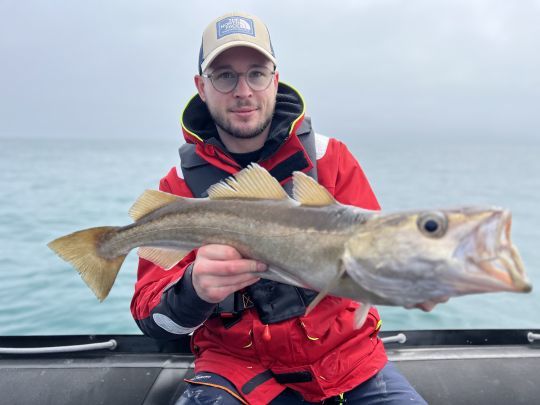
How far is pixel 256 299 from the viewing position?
131 inches

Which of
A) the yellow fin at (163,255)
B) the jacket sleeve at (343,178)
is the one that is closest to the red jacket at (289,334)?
the jacket sleeve at (343,178)

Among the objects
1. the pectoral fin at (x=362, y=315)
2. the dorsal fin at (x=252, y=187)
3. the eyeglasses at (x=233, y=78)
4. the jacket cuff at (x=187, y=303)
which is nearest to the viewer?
the pectoral fin at (x=362, y=315)

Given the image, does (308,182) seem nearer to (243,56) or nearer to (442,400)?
(243,56)

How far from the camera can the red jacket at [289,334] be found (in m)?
3.27

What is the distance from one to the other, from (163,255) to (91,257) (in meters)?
0.48

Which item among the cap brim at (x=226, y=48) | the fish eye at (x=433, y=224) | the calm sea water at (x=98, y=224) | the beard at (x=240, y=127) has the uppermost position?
the cap brim at (x=226, y=48)

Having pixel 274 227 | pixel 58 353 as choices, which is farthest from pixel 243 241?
pixel 58 353

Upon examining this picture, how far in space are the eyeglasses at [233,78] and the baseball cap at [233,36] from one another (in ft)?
0.34

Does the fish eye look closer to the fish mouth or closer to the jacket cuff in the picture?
the fish mouth

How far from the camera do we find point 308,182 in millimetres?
2553

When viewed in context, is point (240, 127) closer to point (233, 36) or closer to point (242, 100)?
point (242, 100)

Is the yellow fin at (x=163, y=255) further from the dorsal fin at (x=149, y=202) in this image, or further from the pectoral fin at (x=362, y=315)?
the pectoral fin at (x=362, y=315)

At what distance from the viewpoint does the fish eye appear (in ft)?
6.54

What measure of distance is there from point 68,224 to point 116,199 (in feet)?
17.8
